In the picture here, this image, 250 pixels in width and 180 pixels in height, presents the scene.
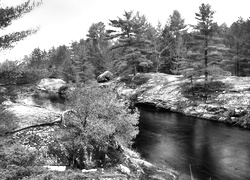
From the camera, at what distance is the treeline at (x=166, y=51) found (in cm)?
3481

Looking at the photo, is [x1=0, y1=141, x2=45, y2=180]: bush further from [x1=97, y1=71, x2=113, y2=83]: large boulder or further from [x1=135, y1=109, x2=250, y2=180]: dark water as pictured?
[x1=97, y1=71, x2=113, y2=83]: large boulder

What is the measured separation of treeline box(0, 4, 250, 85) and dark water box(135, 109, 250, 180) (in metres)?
10.9

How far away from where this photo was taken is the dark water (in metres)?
16.8

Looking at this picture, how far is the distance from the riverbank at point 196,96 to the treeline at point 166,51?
265 cm

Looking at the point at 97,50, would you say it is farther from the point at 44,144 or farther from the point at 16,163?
the point at 16,163

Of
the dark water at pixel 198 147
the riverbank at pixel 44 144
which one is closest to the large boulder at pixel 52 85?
the dark water at pixel 198 147

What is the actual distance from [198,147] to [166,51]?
1669 inches

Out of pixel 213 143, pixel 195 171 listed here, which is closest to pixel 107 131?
pixel 195 171

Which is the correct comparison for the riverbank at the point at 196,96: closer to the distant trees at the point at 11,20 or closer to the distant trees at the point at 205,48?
the distant trees at the point at 205,48

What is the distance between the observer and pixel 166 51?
6081cm

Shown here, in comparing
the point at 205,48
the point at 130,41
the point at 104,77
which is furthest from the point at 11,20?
the point at 104,77

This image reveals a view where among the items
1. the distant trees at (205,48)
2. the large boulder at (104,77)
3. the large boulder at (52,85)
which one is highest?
the distant trees at (205,48)

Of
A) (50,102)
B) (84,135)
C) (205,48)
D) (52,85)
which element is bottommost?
(50,102)

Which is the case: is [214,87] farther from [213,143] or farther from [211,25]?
Result: [213,143]
